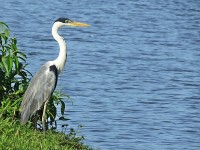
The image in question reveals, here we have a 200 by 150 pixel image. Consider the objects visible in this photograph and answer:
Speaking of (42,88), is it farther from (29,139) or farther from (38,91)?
(29,139)

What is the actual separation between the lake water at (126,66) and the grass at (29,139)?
398cm

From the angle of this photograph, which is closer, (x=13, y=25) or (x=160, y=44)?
(x=160, y=44)

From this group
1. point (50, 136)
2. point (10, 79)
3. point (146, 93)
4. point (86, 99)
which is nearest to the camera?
point (50, 136)

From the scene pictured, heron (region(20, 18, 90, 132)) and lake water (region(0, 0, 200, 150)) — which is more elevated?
heron (region(20, 18, 90, 132))

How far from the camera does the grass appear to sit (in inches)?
342

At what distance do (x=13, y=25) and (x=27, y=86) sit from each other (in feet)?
59.3

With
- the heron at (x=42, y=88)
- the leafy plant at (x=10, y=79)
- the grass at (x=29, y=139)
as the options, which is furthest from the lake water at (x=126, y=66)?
the grass at (x=29, y=139)

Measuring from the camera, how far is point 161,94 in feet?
61.7

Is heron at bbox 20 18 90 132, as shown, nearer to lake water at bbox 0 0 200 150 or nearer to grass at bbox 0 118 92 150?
grass at bbox 0 118 92 150

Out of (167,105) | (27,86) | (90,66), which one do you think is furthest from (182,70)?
(27,86)

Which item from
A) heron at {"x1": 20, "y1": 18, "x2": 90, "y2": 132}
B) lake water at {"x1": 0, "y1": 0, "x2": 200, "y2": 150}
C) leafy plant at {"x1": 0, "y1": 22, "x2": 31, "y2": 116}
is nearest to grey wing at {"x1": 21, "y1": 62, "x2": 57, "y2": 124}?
heron at {"x1": 20, "y1": 18, "x2": 90, "y2": 132}

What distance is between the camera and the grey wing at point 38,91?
10078mm

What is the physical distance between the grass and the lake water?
3983mm

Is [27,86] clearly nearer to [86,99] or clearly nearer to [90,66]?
[86,99]
